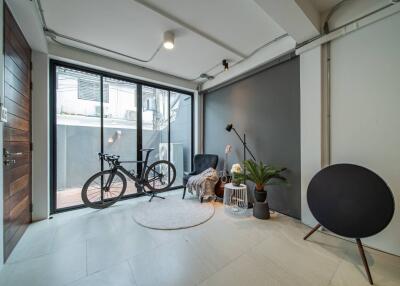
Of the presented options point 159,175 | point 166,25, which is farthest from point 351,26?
point 159,175

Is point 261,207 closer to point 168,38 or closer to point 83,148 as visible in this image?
point 168,38

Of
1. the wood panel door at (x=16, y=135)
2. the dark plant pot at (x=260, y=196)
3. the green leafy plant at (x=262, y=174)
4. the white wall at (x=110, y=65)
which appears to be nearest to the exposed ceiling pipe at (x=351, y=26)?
the green leafy plant at (x=262, y=174)

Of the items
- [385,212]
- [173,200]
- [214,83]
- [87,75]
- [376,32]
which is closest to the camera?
[385,212]

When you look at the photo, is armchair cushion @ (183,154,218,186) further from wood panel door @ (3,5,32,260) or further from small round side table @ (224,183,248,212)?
wood panel door @ (3,5,32,260)

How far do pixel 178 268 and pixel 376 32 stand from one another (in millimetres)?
3195

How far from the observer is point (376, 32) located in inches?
71.8

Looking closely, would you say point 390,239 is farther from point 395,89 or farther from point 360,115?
point 395,89

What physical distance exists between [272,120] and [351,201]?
1.60 metres

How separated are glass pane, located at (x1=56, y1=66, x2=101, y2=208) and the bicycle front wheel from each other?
991mm

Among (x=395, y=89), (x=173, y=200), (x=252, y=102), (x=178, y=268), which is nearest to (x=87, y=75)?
(x=173, y=200)

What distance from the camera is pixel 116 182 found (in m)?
3.15

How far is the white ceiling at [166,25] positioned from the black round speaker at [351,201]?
6.71ft

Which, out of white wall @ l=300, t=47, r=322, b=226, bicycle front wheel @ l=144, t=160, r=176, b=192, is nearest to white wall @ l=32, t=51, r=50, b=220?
bicycle front wheel @ l=144, t=160, r=176, b=192

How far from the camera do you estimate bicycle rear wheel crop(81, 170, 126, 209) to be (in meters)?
2.84
